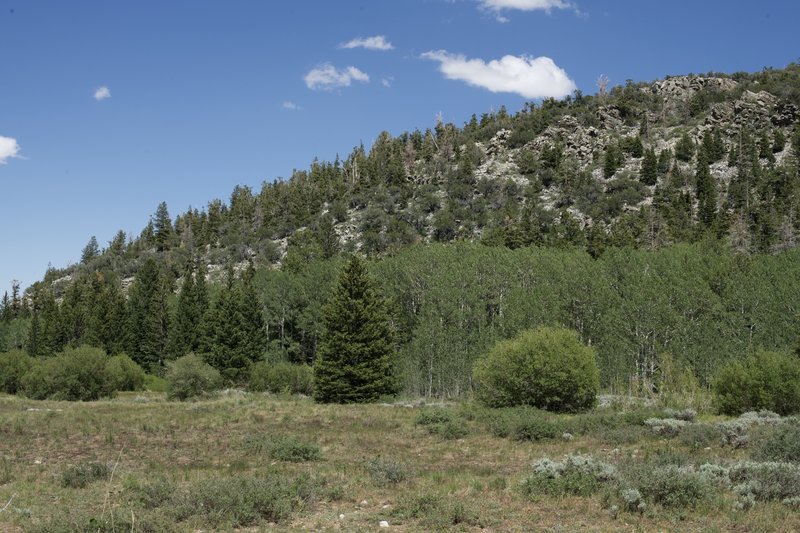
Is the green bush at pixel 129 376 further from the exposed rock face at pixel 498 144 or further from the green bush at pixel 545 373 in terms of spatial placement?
the exposed rock face at pixel 498 144

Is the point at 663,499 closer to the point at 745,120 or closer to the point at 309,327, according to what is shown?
the point at 309,327

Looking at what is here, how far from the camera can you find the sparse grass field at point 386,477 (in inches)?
435

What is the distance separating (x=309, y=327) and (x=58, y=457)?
6302 centimetres

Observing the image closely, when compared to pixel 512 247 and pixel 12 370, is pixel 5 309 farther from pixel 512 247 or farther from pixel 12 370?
pixel 512 247

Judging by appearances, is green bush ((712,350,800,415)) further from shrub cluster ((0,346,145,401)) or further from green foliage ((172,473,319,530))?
shrub cluster ((0,346,145,401))

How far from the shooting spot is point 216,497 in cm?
1185

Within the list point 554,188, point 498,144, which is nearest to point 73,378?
point 554,188

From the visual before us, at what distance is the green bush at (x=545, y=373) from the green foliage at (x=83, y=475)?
908 inches

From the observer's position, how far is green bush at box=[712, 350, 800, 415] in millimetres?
28469

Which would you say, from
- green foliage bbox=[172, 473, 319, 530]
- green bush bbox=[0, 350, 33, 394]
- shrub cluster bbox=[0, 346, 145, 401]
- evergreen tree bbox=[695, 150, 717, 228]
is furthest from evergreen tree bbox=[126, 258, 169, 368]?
evergreen tree bbox=[695, 150, 717, 228]

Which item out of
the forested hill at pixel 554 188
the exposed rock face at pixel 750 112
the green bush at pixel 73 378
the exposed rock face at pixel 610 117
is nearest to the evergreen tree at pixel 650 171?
the forested hill at pixel 554 188

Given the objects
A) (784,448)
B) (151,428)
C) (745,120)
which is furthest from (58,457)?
(745,120)

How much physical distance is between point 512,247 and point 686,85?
107m

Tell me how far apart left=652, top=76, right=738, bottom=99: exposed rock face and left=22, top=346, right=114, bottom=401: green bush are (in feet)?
524
